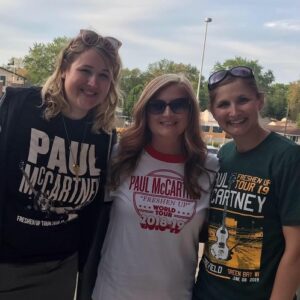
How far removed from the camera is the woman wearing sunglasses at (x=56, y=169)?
92.8 inches

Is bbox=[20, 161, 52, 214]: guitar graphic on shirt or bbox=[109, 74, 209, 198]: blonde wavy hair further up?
bbox=[109, 74, 209, 198]: blonde wavy hair

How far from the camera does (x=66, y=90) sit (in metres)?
2.57

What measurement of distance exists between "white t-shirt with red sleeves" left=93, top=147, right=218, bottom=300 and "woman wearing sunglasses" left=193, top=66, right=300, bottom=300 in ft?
0.34

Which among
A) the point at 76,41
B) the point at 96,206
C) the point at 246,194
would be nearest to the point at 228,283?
the point at 246,194

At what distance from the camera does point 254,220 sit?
2.12 metres

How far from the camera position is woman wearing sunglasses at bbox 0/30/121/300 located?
236 cm

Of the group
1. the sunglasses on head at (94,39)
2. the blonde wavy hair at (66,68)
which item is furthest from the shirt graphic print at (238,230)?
the sunglasses on head at (94,39)

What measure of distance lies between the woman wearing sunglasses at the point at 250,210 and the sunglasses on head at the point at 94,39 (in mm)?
704

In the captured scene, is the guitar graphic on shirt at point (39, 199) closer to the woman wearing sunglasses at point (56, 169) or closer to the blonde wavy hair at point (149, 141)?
the woman wearing sunglasses at point (56, 169)

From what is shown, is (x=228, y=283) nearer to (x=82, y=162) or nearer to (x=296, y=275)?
(x=296, y=275)

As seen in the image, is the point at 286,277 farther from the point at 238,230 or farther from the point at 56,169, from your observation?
the point at 56,169

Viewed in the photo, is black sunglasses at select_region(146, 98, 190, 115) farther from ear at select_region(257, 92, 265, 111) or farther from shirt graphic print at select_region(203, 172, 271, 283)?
shirt graphic print at select_region(203, 172, 271, 283)

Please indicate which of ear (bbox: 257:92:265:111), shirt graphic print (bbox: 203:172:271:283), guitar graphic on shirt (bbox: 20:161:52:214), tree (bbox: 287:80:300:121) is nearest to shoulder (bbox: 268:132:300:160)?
shirt graphic print (bbox: 203:172:271:283)

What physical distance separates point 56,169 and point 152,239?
0.69 meters
